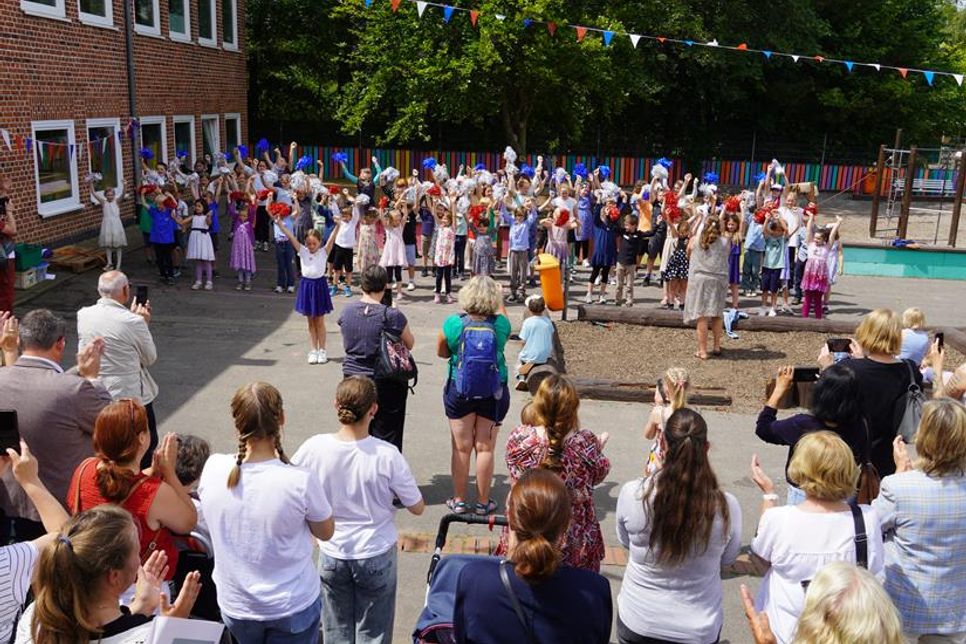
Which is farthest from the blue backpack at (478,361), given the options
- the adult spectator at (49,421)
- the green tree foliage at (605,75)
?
the green tree foliage at (605,75)

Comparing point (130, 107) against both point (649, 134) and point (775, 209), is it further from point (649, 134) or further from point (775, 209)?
point (649, 134)

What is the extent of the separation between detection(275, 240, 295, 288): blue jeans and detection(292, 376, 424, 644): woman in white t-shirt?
10.7 meters

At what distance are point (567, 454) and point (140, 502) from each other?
77.5 inches

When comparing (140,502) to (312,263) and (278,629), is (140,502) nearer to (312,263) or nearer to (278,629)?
(278,629)

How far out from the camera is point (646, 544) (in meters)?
3.75

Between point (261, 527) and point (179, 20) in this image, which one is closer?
point (261, 527)

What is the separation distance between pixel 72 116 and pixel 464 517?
1521cm

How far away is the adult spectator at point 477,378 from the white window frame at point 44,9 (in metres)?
12.1

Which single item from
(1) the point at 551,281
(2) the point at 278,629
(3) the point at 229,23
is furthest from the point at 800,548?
(3) the point at 229,23

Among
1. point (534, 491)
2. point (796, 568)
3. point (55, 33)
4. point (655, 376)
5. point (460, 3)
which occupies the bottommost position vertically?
point (655, 376)

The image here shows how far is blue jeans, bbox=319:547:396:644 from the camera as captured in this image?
4281 mm

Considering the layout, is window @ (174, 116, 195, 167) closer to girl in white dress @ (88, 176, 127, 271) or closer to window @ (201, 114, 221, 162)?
window @ (201, 114, 221, 162)

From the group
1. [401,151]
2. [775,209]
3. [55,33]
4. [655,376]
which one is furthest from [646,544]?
[401,151]

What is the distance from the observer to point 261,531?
3.70 meters
